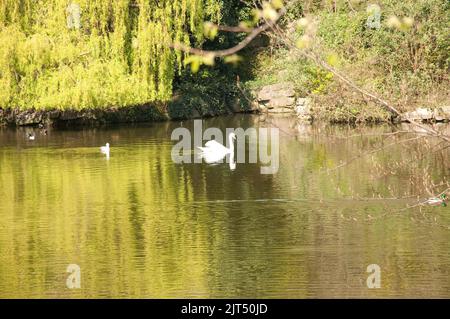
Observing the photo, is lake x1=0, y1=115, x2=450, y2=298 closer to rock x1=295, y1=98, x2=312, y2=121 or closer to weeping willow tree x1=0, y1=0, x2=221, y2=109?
weeping willow tree x1=0, y1=0, x2=221, y2=109

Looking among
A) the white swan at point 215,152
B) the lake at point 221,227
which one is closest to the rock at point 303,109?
the lake at point 221,227

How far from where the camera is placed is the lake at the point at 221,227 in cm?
996

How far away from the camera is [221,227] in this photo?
1270cm

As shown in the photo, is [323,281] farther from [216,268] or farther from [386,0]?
[386,0]

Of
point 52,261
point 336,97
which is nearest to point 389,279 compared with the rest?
point 52,261

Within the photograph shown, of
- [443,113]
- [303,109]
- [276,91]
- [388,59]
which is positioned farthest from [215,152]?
[443,113]

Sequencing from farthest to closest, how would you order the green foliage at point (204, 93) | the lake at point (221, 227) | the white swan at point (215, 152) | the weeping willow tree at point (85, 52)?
the green foliage at point (204, 93), the weeping willow tree at point (85, 52), the white swan at point (215, 152), the lake at point (221, 227)

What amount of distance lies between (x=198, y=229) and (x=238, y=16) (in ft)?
62.2

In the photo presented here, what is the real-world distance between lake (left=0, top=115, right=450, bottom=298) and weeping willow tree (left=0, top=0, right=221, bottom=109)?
494 cm

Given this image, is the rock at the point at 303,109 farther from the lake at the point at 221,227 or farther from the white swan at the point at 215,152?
the white swan at the point at 215,152

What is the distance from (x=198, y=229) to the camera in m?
12.6

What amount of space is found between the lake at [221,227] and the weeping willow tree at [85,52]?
494cm

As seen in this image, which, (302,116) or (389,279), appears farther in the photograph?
(302,116)

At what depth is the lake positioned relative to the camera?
996 cm
